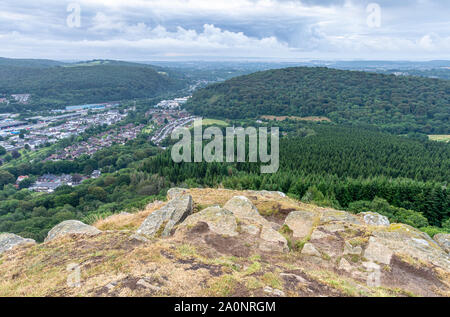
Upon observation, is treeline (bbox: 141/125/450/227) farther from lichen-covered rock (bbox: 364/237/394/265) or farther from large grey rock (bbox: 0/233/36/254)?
large grey rock (bbox: 0/233/36/254)

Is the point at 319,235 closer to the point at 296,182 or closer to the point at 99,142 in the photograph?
the point at 296,182

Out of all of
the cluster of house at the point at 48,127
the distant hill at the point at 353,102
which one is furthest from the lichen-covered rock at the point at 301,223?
the distant hill at the point at 353,102

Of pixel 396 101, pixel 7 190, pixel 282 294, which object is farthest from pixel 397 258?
pixel 396 101

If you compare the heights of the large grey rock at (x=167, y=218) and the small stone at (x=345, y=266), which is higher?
the large grey rock at (x=167, y=218)

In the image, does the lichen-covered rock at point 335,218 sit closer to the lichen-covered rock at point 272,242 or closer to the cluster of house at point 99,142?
the lichen-covered rock at point 272,242

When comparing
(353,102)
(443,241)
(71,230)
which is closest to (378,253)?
(443,241)
